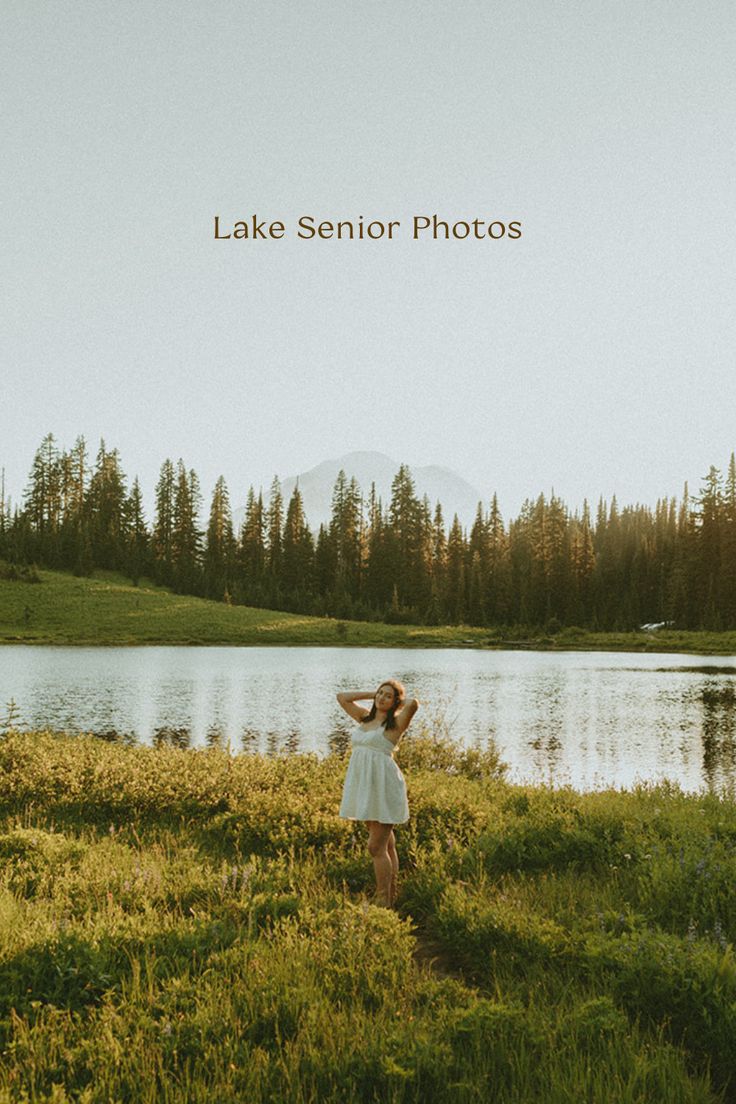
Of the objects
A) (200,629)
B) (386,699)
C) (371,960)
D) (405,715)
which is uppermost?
(386,699)

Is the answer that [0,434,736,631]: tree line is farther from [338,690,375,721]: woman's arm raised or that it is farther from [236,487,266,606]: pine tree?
[338,690,375,721]: woman's arm raised

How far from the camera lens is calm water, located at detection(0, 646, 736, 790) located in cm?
1839

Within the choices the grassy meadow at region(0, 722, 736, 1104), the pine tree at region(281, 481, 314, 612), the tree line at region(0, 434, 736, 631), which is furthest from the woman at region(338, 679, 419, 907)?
the pine tree at region(281, 481, 314, 612)

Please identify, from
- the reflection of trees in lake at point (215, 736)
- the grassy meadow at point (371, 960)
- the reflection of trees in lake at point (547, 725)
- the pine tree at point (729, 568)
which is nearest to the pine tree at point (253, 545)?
the pine tree at point (729, 568)

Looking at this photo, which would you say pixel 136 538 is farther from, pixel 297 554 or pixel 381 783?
pixel 381 783

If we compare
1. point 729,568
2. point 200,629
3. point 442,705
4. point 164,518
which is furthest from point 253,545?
point 442,705

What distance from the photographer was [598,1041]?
14.4ft

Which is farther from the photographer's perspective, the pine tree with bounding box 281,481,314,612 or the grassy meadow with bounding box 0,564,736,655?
the pine tree with bounding box 281,481,314,612

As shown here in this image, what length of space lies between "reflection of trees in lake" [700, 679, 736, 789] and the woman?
10095 millimetres

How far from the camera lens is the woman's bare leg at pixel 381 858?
689 centimetres

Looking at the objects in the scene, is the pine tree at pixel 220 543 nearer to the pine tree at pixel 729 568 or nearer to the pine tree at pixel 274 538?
the pine tree at pixel 274 538

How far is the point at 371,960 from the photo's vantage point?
5289 millimetres

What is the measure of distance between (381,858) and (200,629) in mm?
60094

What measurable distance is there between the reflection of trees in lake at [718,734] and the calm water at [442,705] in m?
0.04
